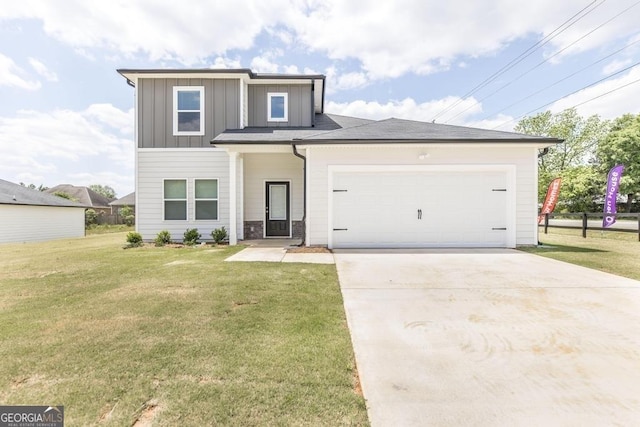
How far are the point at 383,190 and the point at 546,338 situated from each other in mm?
5903

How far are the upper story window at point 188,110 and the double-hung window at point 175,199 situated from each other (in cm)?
179

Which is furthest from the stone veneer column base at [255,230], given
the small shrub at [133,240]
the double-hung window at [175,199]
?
the small shrub at [133,240]

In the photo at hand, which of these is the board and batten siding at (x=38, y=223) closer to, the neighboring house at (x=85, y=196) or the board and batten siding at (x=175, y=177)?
the board and batten siding at (x=175, y=177)

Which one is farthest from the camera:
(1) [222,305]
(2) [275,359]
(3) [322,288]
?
(3) [322,288]

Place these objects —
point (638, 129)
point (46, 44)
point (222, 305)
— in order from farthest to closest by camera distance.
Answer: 1. point (638, 129)
2. point (46, 44)
3. point (222, 305)

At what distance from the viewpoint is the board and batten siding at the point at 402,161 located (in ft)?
27.8

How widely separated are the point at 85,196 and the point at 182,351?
44.8 metres

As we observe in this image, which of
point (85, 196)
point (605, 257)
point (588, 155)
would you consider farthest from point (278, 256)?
point (85, 196)

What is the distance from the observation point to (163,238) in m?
9.82

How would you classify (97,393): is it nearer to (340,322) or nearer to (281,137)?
(340,322)

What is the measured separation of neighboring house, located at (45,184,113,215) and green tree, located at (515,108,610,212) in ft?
162

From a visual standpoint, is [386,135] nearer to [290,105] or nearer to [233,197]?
[290,105]

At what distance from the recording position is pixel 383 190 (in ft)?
28.1

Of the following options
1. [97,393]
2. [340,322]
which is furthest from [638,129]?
[97,393]
